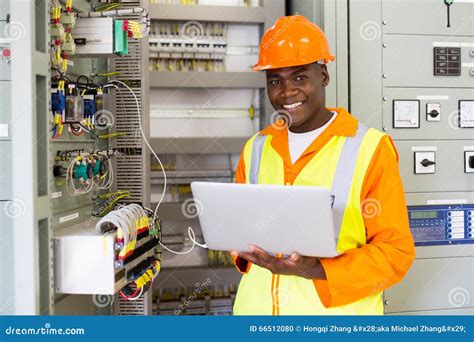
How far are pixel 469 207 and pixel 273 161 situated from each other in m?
1.25

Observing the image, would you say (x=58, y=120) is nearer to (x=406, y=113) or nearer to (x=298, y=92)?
(x=298, y=92)

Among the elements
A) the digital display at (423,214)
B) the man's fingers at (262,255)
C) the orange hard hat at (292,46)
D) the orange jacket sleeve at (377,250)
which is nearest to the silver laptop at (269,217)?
the man's fingers at (262,255)

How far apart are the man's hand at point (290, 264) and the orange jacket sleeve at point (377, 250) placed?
0.03 metres

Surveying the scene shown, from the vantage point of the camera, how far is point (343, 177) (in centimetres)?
182

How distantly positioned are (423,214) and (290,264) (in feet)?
3.91

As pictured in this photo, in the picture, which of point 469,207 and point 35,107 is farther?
point 469,207

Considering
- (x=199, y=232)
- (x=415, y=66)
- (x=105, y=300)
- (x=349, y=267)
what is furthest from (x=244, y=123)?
(x=349, y=267)

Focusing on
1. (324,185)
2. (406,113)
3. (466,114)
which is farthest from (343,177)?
(466,114)

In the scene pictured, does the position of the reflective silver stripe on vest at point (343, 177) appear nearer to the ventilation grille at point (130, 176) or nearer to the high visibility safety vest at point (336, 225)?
the high visibility safety vest at point (336, 225)

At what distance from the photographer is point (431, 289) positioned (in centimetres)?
264

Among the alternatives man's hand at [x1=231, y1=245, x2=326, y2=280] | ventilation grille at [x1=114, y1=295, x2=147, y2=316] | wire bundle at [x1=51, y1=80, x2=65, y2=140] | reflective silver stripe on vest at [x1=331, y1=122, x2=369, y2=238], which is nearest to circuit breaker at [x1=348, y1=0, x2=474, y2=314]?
reflective silver stripe on vest at [x1=331, y1=122, x2=369, y2=238]

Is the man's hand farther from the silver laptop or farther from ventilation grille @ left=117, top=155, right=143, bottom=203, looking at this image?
ventilation grille @ left=117, top=155, right=143, bottom=203

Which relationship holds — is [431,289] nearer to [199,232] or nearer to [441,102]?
[441,102]

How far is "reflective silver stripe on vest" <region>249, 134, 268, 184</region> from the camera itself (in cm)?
207
